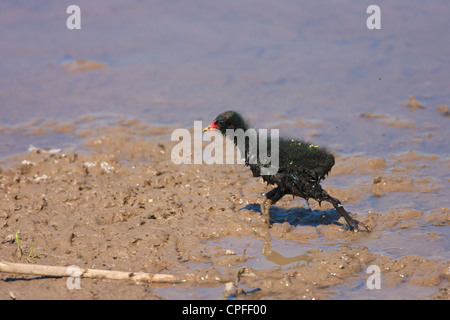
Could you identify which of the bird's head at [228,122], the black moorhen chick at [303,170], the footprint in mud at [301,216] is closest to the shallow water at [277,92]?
the footprint in mud at [301,216]

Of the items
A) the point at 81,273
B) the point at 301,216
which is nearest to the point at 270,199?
the point at 301,216

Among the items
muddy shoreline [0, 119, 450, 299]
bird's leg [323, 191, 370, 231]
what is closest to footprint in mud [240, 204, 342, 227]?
muddy shoreline [0, 119, 450, 299]

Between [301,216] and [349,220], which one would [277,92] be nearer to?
[301,216]

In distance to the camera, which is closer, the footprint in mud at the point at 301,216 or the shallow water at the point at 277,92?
the shallow water at the point at 277,92

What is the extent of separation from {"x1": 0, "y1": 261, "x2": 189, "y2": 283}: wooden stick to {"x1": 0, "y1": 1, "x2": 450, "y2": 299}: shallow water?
161 mm

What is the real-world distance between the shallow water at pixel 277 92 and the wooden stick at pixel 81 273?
161 mm

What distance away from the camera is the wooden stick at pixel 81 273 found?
18.0ft

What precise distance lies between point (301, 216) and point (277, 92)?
4414 mm

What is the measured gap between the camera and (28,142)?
950 cm

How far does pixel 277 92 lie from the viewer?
11.0 meters

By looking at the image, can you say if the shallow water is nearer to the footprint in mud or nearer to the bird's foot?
the footprint in mud

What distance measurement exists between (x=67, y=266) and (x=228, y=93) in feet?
19.7

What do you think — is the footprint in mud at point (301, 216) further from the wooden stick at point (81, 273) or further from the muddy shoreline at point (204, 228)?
the wooden stick at point (81, 273)
